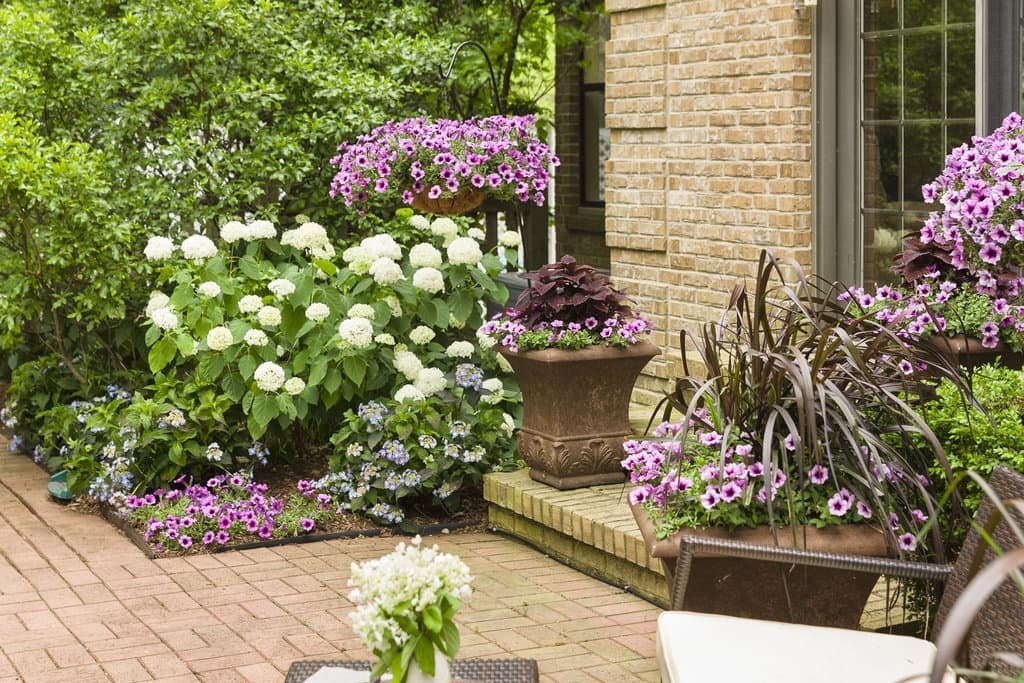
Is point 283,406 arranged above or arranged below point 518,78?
below

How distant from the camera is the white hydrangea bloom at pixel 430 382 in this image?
19.9ft

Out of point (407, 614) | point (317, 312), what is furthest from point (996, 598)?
point (317, 312)

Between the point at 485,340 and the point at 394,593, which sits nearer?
the point at 394,593

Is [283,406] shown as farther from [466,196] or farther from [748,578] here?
[748,578]

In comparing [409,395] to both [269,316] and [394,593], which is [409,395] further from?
[394,593]

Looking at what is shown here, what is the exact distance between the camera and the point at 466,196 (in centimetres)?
634

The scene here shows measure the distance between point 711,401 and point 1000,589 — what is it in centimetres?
105

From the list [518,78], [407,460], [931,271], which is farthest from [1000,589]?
[518,78]

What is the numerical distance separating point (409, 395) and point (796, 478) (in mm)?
2748

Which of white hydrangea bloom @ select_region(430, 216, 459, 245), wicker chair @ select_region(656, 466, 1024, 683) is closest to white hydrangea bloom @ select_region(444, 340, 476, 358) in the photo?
white hydrangea bloom @ select_region(430, 216, 459, 245)

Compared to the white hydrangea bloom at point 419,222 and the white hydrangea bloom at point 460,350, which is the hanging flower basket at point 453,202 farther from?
the white hydrangea bloom at point 460,350

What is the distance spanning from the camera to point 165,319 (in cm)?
612

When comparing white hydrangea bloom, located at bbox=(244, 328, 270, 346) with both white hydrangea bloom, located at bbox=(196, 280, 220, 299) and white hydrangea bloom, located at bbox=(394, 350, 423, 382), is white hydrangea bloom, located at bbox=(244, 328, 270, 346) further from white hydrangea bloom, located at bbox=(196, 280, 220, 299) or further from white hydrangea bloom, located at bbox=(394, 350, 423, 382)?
white hydrangea bloom, located at bbox=(394, 350, 423, 382)

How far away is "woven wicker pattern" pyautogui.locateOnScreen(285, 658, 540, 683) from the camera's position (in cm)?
295
